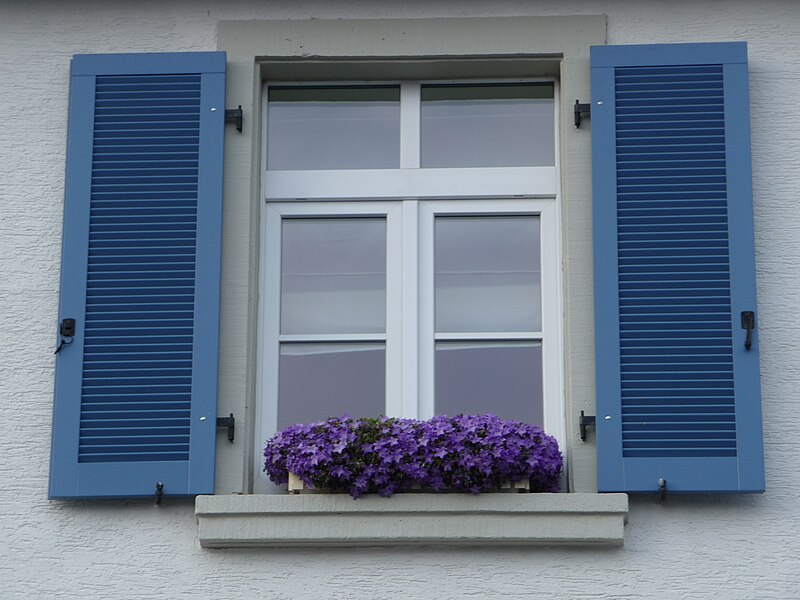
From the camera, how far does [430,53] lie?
733 cm

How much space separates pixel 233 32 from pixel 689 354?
2.30 m

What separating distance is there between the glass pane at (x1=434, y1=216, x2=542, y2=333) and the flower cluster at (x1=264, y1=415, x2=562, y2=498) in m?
0.65

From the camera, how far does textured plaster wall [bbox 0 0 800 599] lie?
6.63m

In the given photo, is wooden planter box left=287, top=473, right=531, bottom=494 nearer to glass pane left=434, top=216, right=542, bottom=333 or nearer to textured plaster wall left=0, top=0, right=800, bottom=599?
textured plaster wall left=0, top=0, right=800, bottom=599

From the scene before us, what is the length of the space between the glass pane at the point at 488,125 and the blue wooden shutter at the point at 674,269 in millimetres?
385

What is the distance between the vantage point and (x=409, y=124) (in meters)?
7.46

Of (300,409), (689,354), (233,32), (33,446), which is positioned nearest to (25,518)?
(33,446)

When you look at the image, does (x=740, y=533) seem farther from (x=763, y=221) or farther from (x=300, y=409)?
(x=300, y=409)

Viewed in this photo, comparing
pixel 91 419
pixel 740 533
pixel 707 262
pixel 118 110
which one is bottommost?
pixel 740 533

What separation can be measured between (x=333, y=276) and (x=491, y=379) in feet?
2.57

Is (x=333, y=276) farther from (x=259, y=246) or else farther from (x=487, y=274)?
(x=487, y=274)

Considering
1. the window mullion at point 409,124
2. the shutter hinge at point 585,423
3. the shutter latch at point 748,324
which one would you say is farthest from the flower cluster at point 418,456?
the window mullion at point 409,124

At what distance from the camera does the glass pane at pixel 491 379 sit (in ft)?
23.3

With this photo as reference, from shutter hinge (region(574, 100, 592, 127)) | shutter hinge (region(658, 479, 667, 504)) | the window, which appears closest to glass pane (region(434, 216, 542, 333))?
the window
